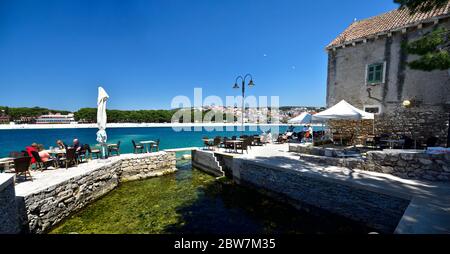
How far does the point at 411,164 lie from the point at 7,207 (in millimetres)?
11379

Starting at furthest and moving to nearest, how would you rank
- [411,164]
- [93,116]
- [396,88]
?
[93,116], [396,88], [411,164]

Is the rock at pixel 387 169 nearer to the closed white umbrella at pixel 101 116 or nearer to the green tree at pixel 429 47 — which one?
the green tree at pixel 429 47

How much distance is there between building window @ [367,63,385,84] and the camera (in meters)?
11.8

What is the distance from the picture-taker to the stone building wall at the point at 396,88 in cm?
1012

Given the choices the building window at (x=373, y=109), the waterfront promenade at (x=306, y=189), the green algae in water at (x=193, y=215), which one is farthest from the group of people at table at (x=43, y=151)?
the building window at (x=373, y=109)

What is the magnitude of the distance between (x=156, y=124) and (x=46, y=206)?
9911cm

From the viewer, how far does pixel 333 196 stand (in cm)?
634

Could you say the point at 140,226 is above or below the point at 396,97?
below

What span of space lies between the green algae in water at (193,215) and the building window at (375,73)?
32.7 ft

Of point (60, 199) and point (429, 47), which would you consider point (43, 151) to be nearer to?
point (60, 199)

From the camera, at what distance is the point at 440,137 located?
400 inches

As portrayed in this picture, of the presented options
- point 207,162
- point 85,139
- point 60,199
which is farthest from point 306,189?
point 85,139
